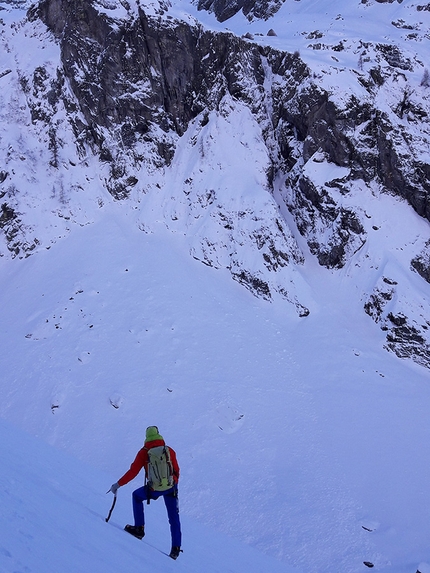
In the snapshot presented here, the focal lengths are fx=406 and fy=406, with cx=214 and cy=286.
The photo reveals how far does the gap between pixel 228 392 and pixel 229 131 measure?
23221 mm

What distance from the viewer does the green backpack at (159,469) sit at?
218 inches

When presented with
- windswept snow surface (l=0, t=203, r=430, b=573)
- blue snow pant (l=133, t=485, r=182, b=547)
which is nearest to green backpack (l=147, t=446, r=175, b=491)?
blue snow pant (l=133, t=485, r=182, b=547)

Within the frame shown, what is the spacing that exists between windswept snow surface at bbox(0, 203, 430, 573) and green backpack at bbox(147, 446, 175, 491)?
437cm

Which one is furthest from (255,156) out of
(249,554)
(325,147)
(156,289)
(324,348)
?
(249,554)

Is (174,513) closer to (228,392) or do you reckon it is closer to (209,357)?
(228,392)

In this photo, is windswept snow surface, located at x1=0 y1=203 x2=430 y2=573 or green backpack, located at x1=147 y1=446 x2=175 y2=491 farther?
windswept snow surface, located at x1=0 y1=203 x2=430 y2=573

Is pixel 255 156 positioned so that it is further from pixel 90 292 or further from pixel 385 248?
pixel 90 292

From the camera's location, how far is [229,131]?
34812 mm

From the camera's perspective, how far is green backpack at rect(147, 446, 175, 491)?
18.1 ft

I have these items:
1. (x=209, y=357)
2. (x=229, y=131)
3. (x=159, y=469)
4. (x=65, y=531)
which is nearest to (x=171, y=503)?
(x=159, y=469)

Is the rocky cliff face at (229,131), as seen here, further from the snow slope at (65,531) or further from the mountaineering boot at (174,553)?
the mountaineering boot at (174,553)

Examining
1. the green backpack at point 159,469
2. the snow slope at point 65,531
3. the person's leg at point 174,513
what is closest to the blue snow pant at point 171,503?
the person's leg at point 174,513

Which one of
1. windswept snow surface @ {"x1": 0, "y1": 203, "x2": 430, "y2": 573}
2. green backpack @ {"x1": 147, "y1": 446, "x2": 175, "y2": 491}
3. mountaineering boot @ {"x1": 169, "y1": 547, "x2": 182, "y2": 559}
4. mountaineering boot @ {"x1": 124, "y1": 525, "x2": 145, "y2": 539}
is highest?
green backpack @ {"x1": 147, "y1": 446, "x2": 175, "y2": 491}

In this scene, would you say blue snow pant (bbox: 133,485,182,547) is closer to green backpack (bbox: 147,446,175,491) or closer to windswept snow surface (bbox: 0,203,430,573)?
green backpack (bbox: 147,446,175,491)
